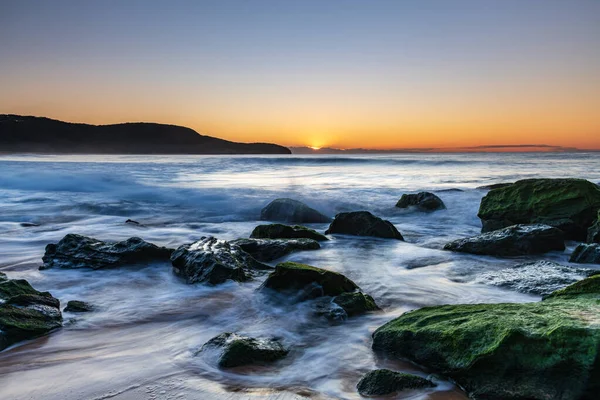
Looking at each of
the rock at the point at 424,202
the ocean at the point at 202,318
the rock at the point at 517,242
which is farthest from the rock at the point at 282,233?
the rock at the point at 424,202

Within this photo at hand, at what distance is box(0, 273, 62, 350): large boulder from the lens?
3.42 metres

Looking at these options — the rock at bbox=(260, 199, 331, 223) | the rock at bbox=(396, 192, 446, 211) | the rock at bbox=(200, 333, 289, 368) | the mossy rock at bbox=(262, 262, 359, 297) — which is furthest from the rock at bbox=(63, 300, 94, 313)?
the rock at bbox=(396, 192, 446, 211)

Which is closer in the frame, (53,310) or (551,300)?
(551,300)

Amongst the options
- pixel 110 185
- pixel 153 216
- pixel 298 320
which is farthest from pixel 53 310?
pixel 110 185

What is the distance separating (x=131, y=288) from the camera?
17.1 feet

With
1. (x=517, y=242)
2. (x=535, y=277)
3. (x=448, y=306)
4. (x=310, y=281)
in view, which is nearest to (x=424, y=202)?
(x=517, y=242)

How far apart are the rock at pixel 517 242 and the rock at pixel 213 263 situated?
3225 mm

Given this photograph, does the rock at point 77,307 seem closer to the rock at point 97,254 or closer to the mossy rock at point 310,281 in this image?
the rock at point 97,254

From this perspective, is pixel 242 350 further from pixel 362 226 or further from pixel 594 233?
pixel 594 233

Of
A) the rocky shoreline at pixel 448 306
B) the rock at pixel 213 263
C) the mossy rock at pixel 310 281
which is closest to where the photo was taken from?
the rocky shoreline at pixel 448 306

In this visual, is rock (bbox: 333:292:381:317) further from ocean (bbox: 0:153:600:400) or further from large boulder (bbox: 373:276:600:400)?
large boulder (bbox: 373:276:600:400)

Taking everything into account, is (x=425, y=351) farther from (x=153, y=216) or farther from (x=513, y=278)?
(x=153, y=216)

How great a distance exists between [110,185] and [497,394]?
19400 millimetres

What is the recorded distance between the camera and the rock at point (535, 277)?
4.77 metres
